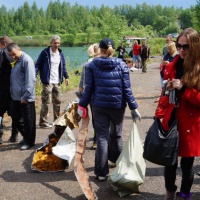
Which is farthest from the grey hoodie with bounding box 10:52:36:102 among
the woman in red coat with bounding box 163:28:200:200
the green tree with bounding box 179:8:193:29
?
the green tree with bounding box 179:8:193:29

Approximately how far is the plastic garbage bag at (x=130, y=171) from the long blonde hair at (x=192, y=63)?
1.23 m

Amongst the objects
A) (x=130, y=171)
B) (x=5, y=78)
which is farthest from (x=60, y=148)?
(x=5, y=78)

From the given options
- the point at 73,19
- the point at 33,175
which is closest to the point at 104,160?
the point at 33,175

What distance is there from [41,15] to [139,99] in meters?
129

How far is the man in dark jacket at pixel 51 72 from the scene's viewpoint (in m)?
7.28

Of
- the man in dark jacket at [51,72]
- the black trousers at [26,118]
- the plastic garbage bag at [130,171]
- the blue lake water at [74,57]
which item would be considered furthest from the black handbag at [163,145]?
the blue lake water at [74,57]

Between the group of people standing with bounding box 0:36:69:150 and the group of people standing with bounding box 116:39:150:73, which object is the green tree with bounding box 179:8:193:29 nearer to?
the group of people standing with bounding box 116:39:150:73

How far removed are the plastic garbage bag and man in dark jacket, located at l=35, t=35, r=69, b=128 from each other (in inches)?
139

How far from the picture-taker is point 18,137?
6770mm

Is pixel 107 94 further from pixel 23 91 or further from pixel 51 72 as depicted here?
pixel 51 72

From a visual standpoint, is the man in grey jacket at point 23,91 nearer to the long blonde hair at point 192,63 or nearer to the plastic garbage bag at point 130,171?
the plastic garbage bag at point 130,171

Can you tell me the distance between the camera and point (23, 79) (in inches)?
231

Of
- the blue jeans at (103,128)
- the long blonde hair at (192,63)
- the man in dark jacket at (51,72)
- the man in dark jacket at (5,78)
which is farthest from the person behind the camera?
the man in dark jacket at (51,72)

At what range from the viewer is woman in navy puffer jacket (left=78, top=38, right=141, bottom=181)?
14.2ft
